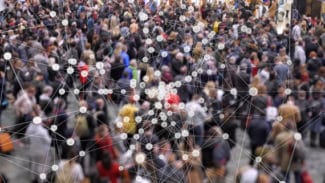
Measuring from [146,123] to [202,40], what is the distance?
4.08 m

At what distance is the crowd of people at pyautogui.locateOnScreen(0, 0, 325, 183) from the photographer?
19.1 feet

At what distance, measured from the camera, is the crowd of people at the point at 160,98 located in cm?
582

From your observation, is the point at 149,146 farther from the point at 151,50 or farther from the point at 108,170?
the point at 151,50

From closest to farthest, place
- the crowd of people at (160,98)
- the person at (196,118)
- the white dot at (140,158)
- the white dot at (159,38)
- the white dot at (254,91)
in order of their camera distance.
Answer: the white dot at (140,158) → the crowd of people at (160,98) → the person at (196,118) → the white dot at (254,91) → the white dot at (159,38)

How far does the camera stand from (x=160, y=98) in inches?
276

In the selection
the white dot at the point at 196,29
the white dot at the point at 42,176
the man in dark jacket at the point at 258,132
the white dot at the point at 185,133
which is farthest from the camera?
the white dot at the point at 196,29

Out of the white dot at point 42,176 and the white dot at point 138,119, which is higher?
the white dot at point 138,119

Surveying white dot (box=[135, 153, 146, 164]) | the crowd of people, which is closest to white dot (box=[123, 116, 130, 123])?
the crowd of people

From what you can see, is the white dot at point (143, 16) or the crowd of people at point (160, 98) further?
the white dot at point (143, 16)

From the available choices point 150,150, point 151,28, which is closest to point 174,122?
point 150,150

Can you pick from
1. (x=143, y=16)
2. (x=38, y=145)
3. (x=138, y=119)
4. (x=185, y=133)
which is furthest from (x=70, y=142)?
(x=143, y=16)

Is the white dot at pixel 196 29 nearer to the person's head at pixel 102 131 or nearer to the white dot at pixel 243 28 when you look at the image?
the white dot at pixel 243 28

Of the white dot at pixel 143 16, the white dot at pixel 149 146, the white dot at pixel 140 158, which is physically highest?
the white dot at pixel 143 16

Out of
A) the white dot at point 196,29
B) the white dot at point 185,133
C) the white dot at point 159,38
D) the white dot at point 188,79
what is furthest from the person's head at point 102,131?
the white dot at point 196,29
